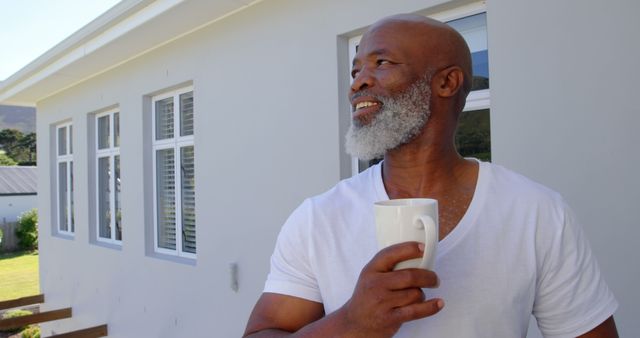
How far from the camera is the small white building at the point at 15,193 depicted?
27.1 meters

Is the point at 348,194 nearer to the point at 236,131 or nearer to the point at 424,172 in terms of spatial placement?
the point at 424,172

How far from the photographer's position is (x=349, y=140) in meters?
1.36

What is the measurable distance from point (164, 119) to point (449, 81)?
17.0 feet

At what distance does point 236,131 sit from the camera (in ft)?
14.9

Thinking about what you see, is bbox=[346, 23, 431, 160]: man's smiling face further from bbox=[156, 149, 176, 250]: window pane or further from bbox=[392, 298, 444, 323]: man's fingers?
bbox=[156, 149, 176, 250]: window pane

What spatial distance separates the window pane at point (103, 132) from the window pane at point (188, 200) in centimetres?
226

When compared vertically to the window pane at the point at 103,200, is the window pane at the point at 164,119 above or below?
above

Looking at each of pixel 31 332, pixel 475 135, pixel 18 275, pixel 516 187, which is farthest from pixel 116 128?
→ pixel 18 275

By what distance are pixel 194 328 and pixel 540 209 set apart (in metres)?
4.56

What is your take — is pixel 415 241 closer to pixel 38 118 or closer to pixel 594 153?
→ pixel 594 153

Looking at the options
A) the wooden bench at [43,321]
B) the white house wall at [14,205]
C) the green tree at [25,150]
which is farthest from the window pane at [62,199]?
the green tree at [25,150]

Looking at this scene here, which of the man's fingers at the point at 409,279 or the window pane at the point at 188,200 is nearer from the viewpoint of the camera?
the man's fingers at the point at 409,279

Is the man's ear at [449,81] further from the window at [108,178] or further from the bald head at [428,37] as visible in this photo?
the window at [108,178]

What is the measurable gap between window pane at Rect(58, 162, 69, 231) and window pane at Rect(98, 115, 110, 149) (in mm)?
1944
